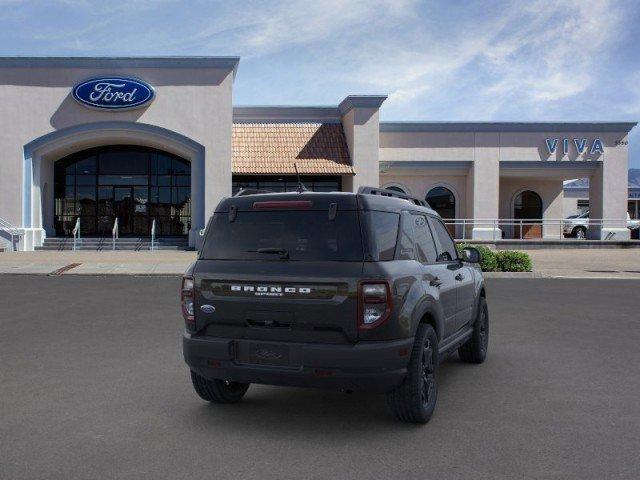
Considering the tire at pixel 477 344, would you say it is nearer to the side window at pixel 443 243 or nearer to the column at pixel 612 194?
the side window at pixel 443 243

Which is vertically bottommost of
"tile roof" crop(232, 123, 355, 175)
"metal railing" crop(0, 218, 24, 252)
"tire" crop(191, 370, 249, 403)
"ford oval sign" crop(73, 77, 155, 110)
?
"tire" crop(191, 370, 249, 403)

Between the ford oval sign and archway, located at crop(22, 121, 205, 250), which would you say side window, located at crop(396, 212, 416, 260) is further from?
the ford oval sign

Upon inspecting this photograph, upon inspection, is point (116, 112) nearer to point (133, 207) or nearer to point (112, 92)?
point (112, 92)

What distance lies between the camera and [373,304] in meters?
4.47

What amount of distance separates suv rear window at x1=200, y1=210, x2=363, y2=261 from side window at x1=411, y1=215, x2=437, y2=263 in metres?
0.91

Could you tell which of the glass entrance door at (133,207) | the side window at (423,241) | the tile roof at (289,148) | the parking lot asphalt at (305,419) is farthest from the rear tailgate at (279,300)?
the glass entrance door at (133,207)

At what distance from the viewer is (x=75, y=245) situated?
26531 mm

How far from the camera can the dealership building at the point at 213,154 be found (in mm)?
26578

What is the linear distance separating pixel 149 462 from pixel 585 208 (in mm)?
50038

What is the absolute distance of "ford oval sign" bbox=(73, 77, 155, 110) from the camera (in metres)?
26.3

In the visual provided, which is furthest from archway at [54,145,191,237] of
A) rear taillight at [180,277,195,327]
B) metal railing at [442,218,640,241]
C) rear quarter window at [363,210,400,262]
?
rear quarter window at [363,210,400,262]

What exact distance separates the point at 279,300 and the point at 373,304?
69 cm

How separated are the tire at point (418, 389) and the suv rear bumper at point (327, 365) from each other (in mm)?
152

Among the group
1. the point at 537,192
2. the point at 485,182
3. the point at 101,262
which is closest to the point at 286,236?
the point at 101,262
